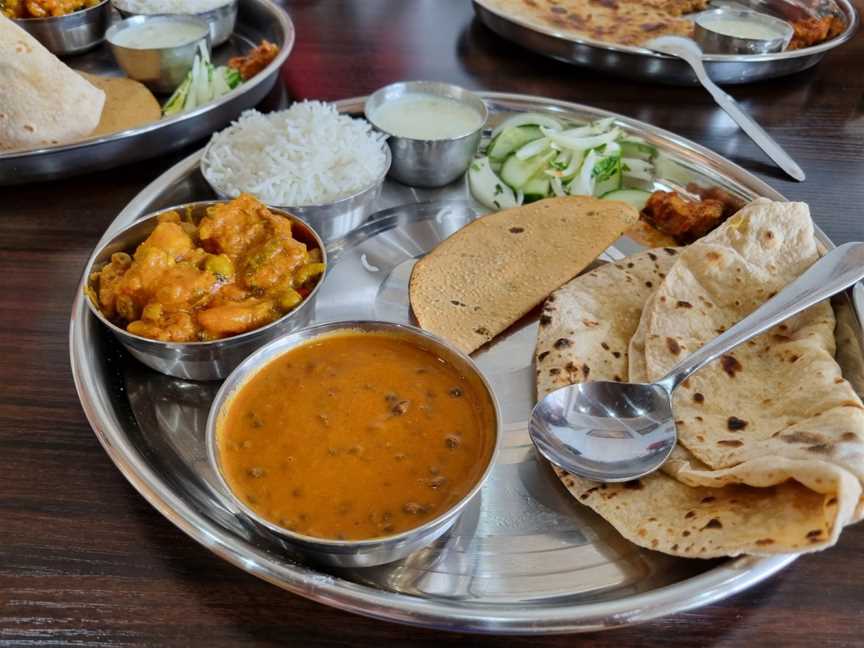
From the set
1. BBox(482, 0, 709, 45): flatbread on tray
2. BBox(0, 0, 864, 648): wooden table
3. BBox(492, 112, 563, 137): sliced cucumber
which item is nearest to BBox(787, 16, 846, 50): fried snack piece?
BBox(482, 0, 709, 45): flatbread on tray

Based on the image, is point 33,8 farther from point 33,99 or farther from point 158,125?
point 158,125

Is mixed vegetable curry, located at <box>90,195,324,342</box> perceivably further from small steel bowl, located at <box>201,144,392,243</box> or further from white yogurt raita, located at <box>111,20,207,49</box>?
white yogurt raita, located at <box>111,20,207,49</box>

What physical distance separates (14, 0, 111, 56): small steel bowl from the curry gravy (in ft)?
8.06

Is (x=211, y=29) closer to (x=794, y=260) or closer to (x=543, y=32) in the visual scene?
(x=543, y=32)

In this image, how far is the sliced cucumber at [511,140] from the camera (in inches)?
108

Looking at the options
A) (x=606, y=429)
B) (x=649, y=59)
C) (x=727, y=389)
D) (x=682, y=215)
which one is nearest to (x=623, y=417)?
(x=606, y=429)

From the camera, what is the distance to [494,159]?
2.74 meters

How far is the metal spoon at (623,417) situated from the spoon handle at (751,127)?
1.09 m

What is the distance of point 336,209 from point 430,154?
453 millimetres

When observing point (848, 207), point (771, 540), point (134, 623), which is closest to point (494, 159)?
point (848, 207)

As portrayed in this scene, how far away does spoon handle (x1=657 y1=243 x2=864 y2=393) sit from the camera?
5.84 feet

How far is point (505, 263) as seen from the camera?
7.47ft

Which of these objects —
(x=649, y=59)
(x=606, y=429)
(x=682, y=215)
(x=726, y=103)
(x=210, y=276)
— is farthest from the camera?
(x=649, y=59)

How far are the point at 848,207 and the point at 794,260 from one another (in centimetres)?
83
